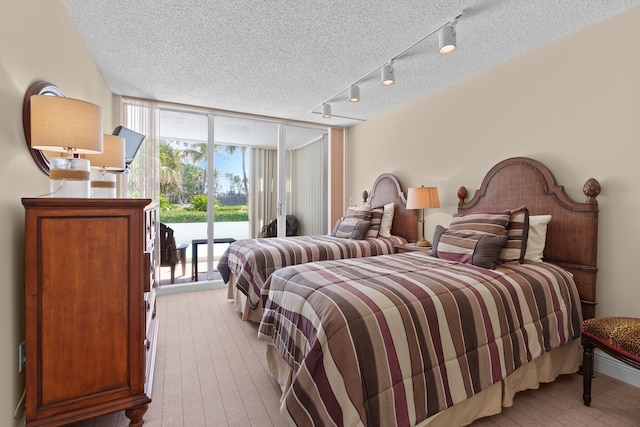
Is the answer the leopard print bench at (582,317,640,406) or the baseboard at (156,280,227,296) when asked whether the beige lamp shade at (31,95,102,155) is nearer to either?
the leopard print bench at (582,317,640,406)

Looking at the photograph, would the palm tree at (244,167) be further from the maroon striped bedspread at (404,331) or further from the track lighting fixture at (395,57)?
the maroon striped bedspread at (404,331)

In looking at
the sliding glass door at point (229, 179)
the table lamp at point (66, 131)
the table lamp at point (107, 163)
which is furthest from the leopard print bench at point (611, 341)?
the sliding glass door at point (229, 179)

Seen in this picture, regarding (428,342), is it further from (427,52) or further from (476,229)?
(427,52)

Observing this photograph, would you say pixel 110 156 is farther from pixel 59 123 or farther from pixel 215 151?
pixel 215 151

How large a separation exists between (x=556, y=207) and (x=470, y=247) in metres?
0.82

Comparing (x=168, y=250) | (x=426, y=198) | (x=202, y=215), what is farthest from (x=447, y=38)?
(x=168, y=250)

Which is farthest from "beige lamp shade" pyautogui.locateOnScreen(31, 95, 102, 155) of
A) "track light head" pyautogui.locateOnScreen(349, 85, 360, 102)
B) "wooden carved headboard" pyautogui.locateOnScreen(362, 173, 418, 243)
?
"wooden carved headboard" pyautogui.locateOnScreen(362, 173, 418, 243)

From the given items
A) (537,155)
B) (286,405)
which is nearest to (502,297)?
(286,405)

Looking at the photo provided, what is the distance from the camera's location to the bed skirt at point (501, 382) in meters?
1.63

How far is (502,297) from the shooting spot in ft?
6.03

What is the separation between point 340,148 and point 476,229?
131 inches

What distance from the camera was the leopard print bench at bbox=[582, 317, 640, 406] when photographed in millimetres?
1636

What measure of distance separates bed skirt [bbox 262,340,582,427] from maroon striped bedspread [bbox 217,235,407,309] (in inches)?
38.6

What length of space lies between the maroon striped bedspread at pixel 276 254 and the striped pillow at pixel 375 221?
0.43 feet
